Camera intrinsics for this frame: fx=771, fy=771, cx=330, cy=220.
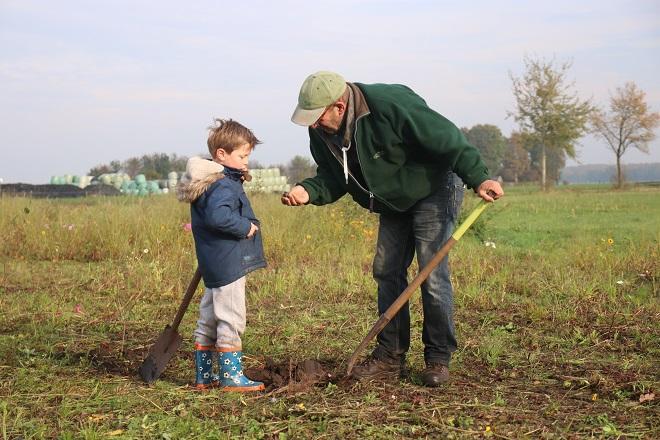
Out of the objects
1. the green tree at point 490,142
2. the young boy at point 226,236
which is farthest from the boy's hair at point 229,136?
the green tree at point 490,142

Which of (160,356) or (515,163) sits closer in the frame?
(160,356)

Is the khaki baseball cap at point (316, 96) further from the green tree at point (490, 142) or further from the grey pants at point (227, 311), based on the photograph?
the green tree at point (490, 142)

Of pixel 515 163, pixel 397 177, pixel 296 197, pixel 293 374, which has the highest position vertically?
pixel 515 163

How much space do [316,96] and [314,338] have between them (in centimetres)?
197

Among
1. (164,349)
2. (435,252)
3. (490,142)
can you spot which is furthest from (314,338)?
(490,142)

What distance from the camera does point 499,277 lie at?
6992mm

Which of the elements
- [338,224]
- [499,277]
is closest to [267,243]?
[338,224]

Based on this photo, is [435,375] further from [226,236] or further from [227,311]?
[226,236]

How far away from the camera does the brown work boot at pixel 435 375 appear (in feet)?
13.0

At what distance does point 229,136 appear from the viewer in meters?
3.96

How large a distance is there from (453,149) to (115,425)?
2.08 metres

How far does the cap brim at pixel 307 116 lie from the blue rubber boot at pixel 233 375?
1240 mm

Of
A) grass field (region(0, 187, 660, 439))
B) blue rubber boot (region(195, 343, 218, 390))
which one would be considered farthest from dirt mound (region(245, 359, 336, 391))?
blue rubber boot (region(195, 343, 218, 390))

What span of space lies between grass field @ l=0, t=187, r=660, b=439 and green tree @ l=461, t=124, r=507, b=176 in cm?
6778
